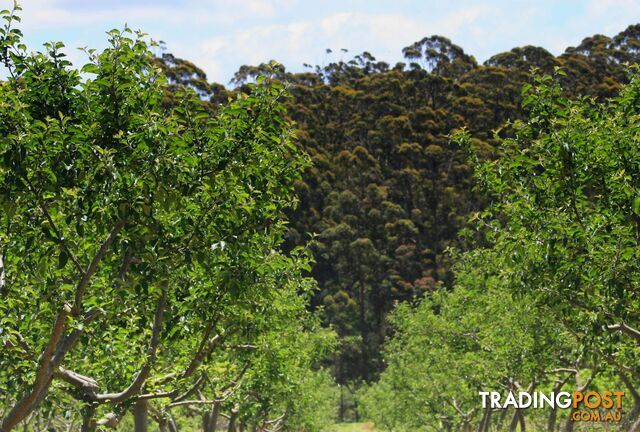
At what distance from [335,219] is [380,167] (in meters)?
9.10

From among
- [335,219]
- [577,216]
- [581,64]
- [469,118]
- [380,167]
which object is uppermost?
[581,64]

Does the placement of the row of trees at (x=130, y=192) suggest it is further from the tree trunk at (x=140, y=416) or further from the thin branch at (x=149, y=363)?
the tree trunk at (x=140, y=416)

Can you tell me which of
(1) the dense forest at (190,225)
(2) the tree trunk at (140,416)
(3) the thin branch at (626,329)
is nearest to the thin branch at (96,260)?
(1) the dense forest at (190,225)

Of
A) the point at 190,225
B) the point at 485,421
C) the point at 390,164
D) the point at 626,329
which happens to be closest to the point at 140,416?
the point at 190,225

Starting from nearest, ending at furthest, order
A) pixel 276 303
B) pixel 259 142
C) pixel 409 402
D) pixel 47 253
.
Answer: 1. pixel 47 253
2. pixel 259 142
3. pixel 276 303
4. pixel 409 402

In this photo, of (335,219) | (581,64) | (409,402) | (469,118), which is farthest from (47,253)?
(581,64)

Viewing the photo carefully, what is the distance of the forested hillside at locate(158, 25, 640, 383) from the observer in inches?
2943

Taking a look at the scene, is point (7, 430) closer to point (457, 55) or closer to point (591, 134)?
point (591, 134)

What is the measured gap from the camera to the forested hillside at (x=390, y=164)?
74.8 metres

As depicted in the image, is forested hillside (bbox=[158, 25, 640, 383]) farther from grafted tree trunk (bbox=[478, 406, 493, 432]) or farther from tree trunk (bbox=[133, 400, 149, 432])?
tree trunk (bbox=[133, 400, 149, 432])

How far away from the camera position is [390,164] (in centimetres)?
8550

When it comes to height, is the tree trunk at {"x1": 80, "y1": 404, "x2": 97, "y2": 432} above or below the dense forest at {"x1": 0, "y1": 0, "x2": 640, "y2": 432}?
below

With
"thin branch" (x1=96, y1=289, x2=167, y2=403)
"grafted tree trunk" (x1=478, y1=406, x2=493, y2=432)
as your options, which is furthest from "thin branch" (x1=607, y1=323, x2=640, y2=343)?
"grafted tree trunk" (x1=478, y1=406, x2=493, y2=432)

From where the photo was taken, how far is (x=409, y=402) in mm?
36594
